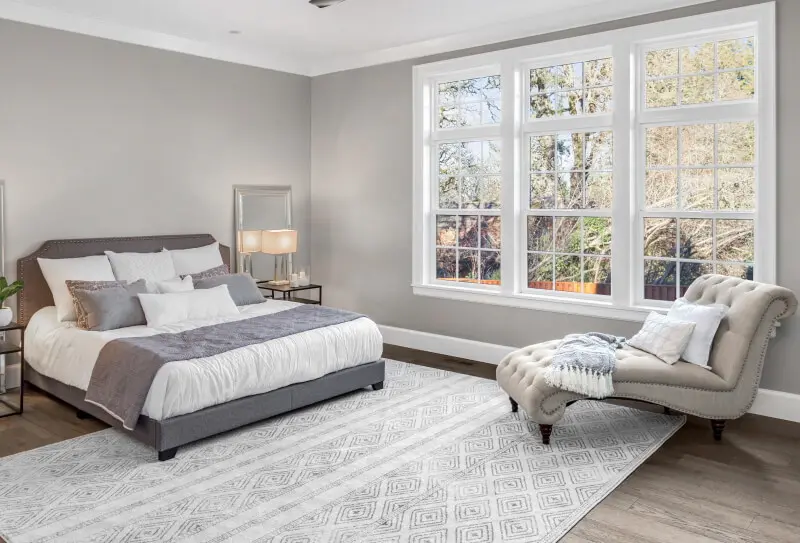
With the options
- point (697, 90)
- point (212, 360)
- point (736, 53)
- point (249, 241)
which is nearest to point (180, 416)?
point (212, 360)

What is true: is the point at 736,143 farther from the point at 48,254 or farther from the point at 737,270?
the point at 48,254

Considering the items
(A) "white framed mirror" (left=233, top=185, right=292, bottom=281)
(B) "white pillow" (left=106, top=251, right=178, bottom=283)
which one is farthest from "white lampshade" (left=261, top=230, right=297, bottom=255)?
(B) "white pillow" (left=106, top=251, right=178, bottom=283)

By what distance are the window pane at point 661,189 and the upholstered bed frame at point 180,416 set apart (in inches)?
91.7

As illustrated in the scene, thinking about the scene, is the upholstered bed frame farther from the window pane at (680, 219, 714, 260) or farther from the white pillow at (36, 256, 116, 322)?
the window pane at (680, 219, 714, 260)

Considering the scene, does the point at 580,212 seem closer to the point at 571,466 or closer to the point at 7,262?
the point at 571,466

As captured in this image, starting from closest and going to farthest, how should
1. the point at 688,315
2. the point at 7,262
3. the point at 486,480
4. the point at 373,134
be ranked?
the point at 486,480 → the point at 688,315 → the point at 7,262 → the point at 373,134

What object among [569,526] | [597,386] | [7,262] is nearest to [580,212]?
[597,386]

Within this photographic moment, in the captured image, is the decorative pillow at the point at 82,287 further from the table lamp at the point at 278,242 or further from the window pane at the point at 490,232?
the window pane at the point at 490,232

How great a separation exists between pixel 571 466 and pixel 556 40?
10.8 feet

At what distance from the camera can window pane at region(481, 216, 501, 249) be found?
5.74 metres

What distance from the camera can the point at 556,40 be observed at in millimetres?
5133

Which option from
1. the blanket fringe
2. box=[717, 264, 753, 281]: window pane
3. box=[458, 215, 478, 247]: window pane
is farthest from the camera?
box=[458, 215, 478, 247]: window pane

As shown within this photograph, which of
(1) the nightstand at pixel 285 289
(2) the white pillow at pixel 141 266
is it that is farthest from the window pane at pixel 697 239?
(2) the white pillow at pixel 141 266

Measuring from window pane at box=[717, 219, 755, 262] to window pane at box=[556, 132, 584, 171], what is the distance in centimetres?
116
